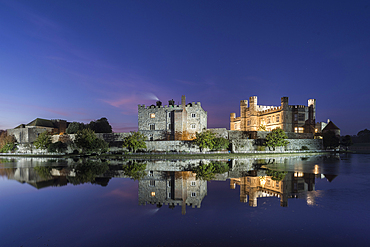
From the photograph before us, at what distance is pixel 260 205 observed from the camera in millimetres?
10562

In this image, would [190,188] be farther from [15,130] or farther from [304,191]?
[15,130]

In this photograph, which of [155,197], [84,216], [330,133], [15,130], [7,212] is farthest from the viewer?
[15,130]

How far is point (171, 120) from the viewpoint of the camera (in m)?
46.7

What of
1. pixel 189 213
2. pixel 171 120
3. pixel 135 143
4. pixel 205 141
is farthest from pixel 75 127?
pixel 189 213

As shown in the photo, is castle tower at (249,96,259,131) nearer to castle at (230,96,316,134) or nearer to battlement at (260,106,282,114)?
castle at (230,96,316,134)

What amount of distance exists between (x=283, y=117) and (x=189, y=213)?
5400cm

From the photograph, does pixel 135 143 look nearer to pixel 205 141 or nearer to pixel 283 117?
pixel 205 141

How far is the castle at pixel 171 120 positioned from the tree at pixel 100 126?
26654 mm

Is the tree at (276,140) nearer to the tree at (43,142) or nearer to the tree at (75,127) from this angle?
the tree at (43,142)

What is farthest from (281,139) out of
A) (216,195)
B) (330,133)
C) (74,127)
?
(74,127)

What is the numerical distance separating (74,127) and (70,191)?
203ft

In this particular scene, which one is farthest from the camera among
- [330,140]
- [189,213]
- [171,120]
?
[330,140]

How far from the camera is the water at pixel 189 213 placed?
23.3 feet

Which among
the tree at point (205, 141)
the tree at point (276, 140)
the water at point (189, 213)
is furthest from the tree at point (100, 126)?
the water at point (189, 213)
